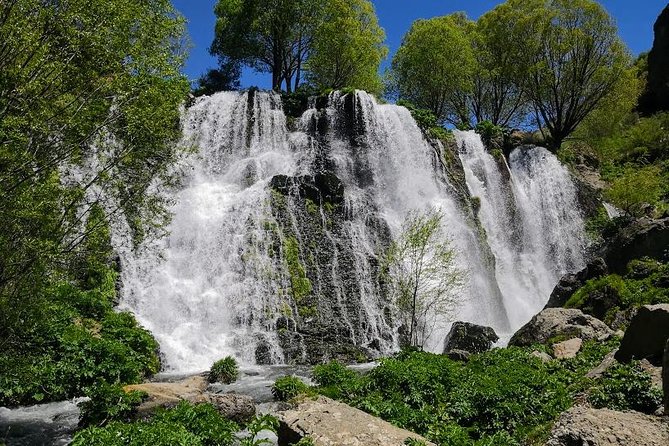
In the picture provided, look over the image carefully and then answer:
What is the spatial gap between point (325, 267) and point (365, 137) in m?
12.4

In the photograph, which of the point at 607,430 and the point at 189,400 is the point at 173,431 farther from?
the point at 607,430

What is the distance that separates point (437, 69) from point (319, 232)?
25501 mm

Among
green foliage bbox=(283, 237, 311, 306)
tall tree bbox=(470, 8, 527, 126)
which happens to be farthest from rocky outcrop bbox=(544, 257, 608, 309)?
tall tree bbox=(470, 8, 527, 126)

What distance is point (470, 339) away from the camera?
814 inches

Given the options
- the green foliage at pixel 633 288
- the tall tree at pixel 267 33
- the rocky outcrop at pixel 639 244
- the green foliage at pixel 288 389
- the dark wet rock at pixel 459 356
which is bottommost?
the green foliage at pixel 288 389

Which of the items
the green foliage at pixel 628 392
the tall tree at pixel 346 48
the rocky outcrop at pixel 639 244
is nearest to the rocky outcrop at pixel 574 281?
the rocky outcrop at pixel 639 244

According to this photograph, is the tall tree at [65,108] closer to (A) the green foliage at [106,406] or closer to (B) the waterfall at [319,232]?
(A) the green foliage at [106,406]

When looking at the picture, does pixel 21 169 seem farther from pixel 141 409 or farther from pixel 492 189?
pixel 492 189

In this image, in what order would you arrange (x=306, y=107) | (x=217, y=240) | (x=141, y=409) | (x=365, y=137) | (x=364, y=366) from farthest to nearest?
(x=306, y=107), (x=365, y=137), (x=217, y=240), (x=364, y=366), (x=141, y=409)

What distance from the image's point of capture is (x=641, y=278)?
20.8 metres

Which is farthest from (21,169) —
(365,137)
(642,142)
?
(642,142)

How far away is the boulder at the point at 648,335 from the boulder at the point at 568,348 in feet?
10.6

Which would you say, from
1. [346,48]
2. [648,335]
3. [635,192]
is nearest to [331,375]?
[648,335]

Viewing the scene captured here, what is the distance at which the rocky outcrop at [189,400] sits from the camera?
11711mm
